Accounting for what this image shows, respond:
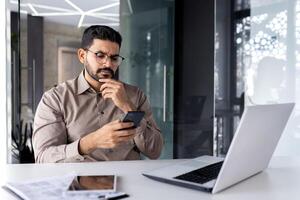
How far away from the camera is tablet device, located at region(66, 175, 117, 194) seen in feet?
2.73

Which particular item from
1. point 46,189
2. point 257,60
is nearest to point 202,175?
point 46,189

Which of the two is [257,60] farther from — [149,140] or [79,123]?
[79,123]

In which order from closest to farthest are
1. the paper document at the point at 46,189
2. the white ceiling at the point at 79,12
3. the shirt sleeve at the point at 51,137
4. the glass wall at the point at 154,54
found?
the paper document at the point at 46,189, the shirt sleeve at the point at 51,137, the white ceiling at the point at 79,12, the glass wall at the point at 154,54

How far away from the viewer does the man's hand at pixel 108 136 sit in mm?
1193

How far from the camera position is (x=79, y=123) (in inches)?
61.8

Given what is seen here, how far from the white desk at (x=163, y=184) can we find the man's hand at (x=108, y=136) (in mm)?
87

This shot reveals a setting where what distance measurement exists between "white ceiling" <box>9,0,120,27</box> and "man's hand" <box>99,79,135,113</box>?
1712 millimetres

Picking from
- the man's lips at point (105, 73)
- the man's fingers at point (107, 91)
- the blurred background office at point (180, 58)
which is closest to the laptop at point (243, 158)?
the man's fingers at point (107, 91)

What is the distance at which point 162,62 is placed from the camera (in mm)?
3537

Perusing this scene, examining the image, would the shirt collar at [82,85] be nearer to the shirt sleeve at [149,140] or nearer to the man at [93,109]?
the man at [93,109]

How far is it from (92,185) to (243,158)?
416 mm

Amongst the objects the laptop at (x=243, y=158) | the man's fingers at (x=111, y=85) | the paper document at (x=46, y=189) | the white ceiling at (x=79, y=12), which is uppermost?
the white ceiling at (x=79, y=12)

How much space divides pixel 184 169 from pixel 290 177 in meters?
0.35

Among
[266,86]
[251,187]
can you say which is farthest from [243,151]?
[266,86]
